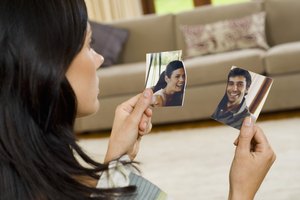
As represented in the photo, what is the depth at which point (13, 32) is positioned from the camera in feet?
2.89

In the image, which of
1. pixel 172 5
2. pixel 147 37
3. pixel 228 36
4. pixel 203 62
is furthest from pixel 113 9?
pixel 203 62

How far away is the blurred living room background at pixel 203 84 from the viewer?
3.02 meters

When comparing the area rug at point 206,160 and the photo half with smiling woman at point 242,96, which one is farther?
the area rug at point 206,160

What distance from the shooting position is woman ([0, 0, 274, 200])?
88cm

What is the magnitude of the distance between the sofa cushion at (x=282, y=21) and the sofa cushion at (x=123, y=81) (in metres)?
1.15

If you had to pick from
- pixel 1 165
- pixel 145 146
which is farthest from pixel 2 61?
pixel 145 146

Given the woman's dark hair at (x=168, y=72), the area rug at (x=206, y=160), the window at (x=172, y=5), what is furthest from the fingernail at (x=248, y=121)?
the window at (x=172, y=5)

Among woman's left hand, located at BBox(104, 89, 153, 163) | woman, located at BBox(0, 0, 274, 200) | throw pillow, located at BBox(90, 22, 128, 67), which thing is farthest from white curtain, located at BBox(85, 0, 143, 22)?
woman, located at BBox(0, 0, 274, 200)

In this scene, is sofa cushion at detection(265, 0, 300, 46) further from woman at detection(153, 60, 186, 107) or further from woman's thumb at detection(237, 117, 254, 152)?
woman's thumb at detection(237, 117, 254, 152)

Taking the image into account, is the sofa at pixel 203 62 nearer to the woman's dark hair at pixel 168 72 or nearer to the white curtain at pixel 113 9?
the white curtain at pixel 113 9

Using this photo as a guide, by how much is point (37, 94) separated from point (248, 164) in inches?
19.9

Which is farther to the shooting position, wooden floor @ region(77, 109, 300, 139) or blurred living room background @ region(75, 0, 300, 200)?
wooden floor @ region(77, 109, 300, 139)

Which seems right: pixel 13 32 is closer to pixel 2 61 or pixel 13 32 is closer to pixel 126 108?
pixel 2 61

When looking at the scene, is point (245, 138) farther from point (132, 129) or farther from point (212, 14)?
point (212, 14)
